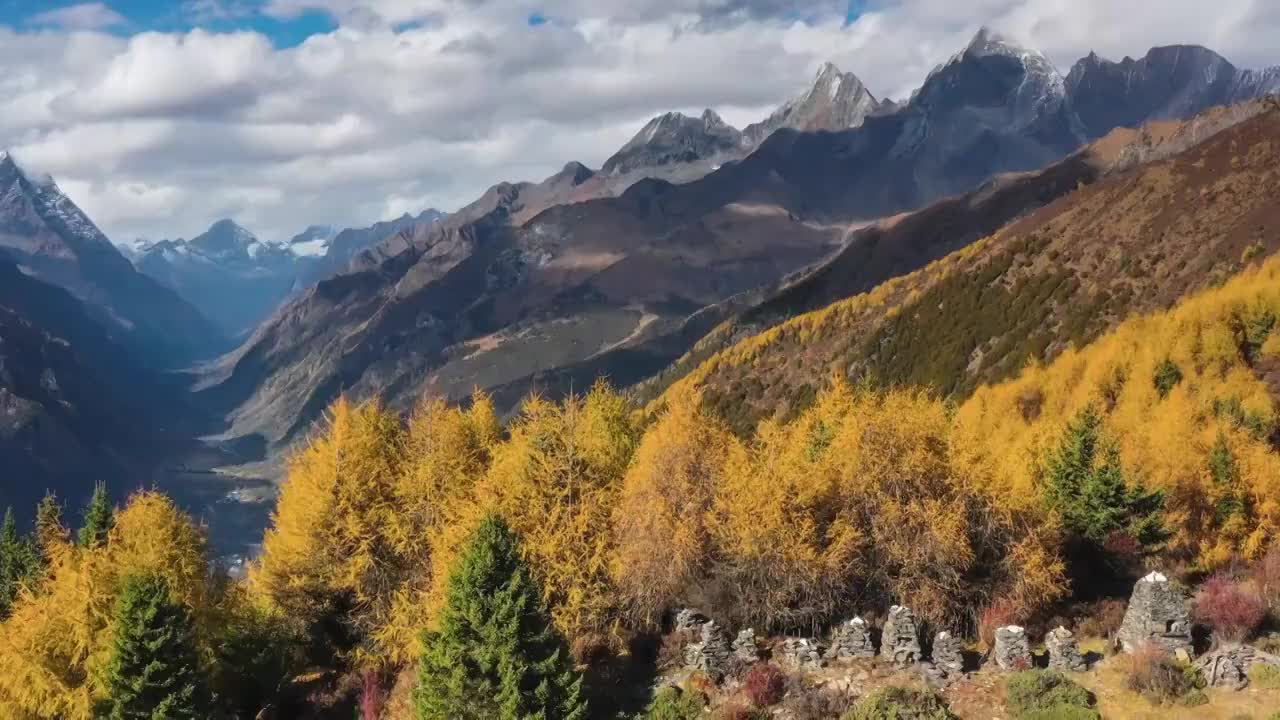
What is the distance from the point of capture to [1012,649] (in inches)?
1528

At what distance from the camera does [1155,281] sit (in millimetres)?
153750

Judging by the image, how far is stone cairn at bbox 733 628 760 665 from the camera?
41.8m

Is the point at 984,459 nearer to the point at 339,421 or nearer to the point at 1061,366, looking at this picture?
the point at 339,421

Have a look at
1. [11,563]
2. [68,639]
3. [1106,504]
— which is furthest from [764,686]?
[11,563]

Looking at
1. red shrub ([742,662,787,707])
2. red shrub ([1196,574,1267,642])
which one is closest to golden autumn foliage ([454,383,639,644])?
red shrub ([742,662,787,707])

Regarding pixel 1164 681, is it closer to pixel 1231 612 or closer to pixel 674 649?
pixel 1231 612

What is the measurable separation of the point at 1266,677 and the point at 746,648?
1964 centimetres

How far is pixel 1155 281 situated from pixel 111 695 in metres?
156

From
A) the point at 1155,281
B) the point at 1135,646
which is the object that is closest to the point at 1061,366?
the point at 1155,281

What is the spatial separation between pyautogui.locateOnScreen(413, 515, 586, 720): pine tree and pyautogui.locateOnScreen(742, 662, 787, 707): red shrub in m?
6.84

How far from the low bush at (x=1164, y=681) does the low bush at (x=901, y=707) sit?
707 centimetres

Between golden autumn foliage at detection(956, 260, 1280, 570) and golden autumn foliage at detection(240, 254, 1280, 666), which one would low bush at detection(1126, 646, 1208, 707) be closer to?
golden autumn foliage at detection(240, 254, 1280, 666)

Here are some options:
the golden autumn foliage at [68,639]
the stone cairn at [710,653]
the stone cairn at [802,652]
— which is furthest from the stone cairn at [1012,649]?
the golden autumn foliage at [68,639]

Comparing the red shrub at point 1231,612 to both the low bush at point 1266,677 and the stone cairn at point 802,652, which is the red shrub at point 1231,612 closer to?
the low bush at point 1266,677
